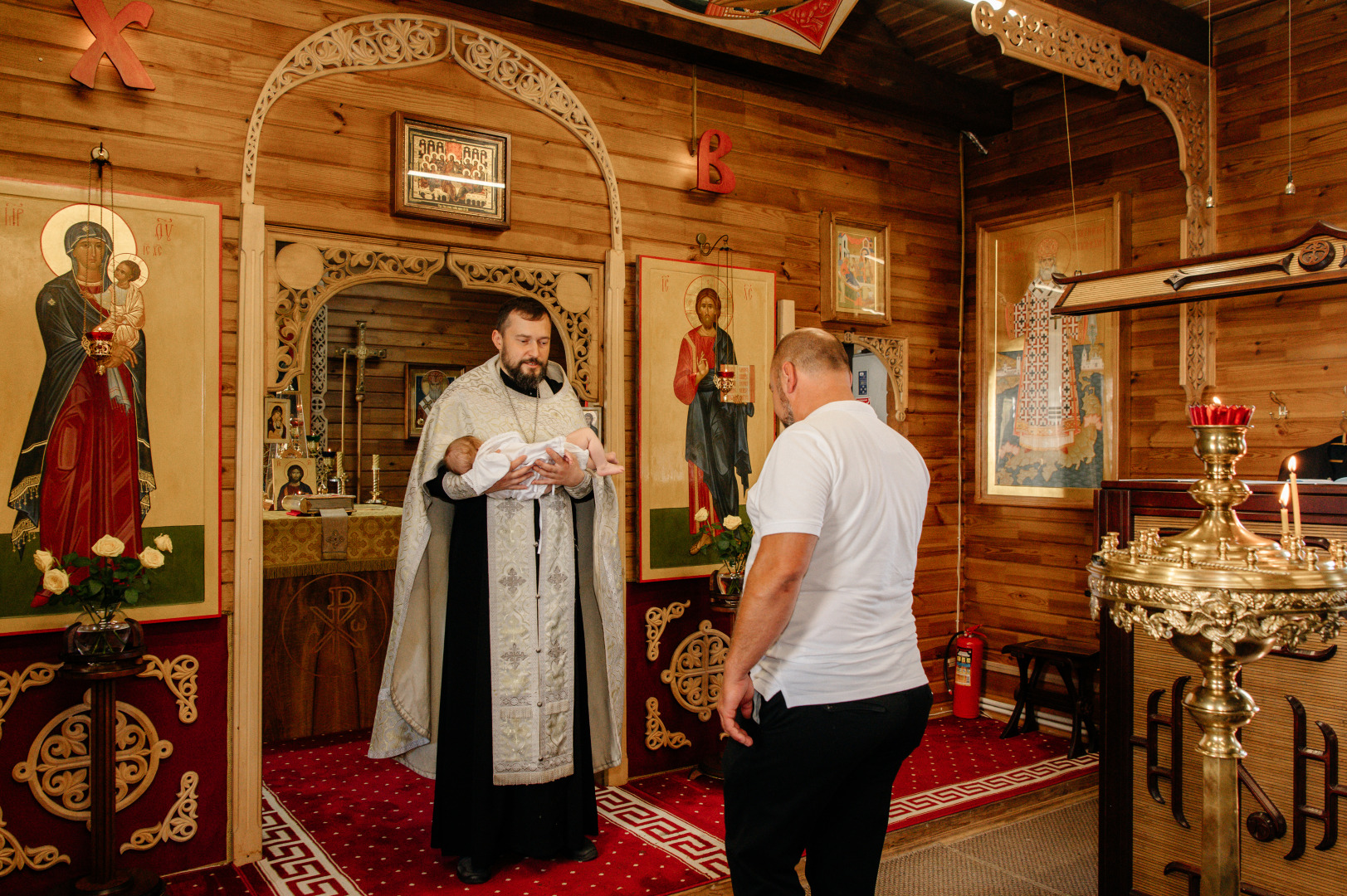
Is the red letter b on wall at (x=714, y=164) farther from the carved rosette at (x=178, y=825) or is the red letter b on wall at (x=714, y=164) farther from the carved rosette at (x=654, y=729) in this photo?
the carved rosette at (x=178, y=825)

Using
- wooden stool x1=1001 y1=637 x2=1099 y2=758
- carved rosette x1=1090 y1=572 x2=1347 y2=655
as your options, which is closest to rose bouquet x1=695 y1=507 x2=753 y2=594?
wooden stool x1=1001 y1=637 x2=1099 y2=758

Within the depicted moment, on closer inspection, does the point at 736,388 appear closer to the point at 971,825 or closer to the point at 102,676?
the point at 971,825

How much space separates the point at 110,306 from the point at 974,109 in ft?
15.3

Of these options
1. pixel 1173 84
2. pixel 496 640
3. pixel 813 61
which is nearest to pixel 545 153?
pixel 813 61

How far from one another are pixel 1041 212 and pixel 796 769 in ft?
14.8

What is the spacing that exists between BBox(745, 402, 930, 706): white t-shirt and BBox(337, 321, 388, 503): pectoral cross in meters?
5.61

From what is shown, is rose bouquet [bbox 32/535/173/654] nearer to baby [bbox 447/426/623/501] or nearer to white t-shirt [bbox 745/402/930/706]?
baby [bbox 447/426/623/501]

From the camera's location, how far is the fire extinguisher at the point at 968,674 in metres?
5.73

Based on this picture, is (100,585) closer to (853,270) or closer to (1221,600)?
(1221,600)

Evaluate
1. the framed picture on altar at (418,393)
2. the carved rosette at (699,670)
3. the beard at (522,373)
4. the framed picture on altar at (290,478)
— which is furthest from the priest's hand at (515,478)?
the framed picture on altar at (418,393)

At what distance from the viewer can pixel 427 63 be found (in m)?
4.05

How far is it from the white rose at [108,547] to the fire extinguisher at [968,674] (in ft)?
14.7

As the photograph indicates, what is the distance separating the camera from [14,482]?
323cm

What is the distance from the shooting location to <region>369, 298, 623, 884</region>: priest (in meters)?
3.43
